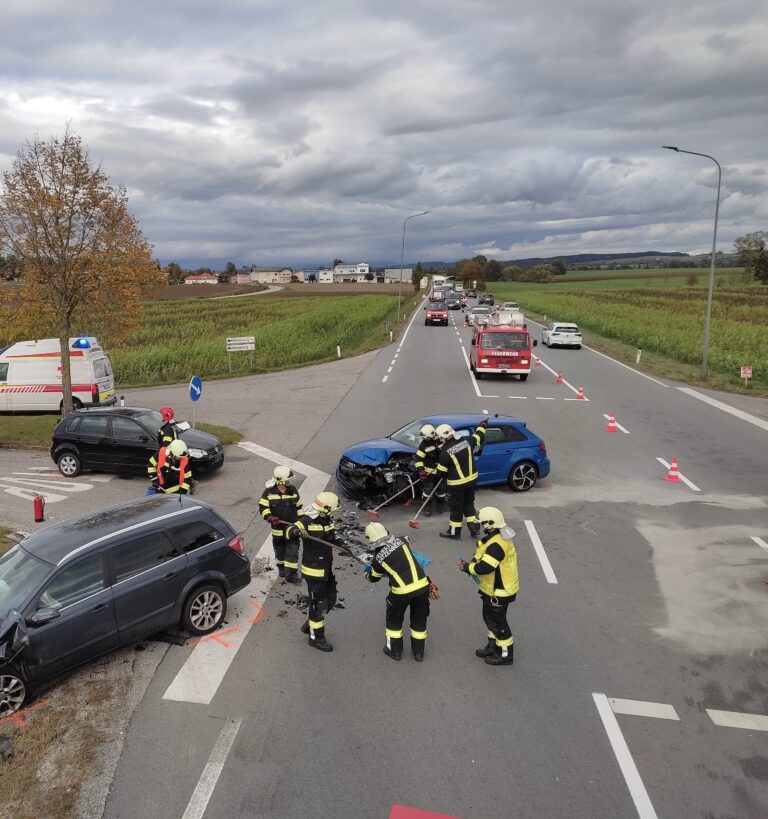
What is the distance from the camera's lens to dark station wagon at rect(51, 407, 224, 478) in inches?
489

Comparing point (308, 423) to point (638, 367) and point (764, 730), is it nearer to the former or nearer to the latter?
point (764, 730)

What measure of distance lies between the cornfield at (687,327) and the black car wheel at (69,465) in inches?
964

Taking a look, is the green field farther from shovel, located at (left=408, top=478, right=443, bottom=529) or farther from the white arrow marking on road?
the white arrow marking on road

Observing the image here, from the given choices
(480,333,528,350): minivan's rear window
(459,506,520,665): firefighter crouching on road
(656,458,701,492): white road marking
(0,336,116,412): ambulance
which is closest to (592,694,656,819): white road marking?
(459,506,520,665): firefighter crouching on road

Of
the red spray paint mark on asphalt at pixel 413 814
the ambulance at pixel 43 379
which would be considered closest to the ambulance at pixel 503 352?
the ambulance at pixel 43 379

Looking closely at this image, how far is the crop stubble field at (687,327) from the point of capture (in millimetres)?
28453

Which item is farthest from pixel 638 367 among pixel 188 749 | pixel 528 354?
pixel 188 749

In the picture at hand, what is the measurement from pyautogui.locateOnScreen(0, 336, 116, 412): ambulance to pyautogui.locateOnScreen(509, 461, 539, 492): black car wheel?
12323 mm

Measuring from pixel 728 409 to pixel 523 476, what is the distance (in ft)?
38.6

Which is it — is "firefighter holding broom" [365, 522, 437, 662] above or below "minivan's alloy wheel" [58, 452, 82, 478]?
above

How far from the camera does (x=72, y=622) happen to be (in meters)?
5.63

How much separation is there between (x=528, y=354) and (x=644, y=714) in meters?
19.3

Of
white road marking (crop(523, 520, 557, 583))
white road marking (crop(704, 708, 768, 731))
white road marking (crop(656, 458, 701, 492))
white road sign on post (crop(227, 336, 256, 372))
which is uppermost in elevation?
white road sign on post (crop(227, 336, 256, 372))

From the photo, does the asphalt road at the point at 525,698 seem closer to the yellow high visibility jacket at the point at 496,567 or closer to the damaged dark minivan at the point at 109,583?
Result: the damaged dark minivan at the point at 109,583
